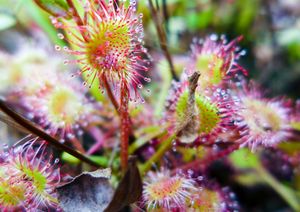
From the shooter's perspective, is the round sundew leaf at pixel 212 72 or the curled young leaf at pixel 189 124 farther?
the round sundew leaf at pixel 212 72

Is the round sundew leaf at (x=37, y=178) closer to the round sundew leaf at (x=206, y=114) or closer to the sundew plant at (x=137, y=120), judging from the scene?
the sundew plant at (x=137, y=120)

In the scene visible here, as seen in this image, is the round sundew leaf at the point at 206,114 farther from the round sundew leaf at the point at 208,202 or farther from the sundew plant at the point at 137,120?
the round sundew leaf at the point at 208,202

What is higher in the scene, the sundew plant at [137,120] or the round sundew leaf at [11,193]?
the sundew plant at [137,120]

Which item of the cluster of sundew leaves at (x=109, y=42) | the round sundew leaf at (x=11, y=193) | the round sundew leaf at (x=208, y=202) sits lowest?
the round sundew leaf at (x=11, y=193)

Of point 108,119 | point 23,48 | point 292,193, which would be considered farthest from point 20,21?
point 292,193

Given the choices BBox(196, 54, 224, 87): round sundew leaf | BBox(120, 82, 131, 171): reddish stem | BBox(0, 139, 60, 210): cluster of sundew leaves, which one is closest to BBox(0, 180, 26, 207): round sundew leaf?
BBox(0, 139, 60, 210): cluster of sundew leaves

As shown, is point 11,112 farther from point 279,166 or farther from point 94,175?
point 279,166

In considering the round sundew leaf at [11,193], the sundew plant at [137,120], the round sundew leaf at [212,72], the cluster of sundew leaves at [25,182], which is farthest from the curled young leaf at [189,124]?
the round sundew leaf at [11,193]

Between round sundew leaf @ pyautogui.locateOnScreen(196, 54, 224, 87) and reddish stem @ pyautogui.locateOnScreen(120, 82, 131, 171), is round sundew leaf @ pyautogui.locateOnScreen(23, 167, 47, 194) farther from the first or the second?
round sundew leaf @ pyautogui.locateOnScreen(196, 54, 224, 87)

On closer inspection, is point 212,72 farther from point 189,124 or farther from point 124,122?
point 124,122
